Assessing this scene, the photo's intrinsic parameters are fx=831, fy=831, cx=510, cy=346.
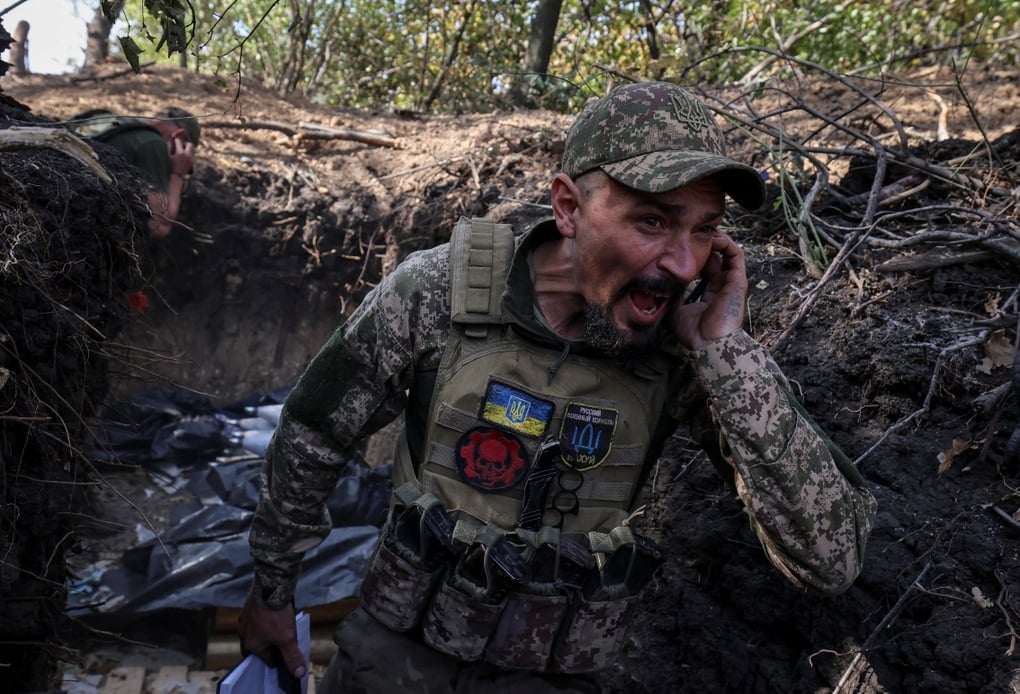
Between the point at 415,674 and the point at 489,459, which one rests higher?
the point at 489,459

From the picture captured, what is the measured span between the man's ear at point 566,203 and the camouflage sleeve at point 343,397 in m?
0.30

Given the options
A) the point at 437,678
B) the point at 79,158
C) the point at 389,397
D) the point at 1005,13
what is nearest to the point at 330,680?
the point at 437,678

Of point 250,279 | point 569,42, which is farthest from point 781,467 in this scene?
point 569,42

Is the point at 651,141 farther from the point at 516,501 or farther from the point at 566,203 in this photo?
the point at 516,501

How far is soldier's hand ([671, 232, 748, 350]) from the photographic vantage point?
1.85 meters

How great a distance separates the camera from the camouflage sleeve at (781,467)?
177 centimetres

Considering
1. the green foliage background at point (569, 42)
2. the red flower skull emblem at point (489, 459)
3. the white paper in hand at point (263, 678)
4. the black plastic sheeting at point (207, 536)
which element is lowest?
the black plastic sheeting at point (207, 536)

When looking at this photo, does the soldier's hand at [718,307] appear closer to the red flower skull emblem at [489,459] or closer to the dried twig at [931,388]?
the red flower skull emblem at [489,459]

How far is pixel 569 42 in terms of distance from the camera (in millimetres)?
8625

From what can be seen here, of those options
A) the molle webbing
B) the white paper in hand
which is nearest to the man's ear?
the molle webbing

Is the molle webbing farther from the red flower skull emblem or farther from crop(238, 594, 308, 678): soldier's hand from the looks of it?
crop(238, 594, 308, 678): soldier's hand

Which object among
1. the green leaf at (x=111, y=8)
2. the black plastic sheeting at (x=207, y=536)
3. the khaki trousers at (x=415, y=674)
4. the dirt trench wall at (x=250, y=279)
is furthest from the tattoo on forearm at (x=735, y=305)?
the dirt trench wall at (x=250, y=279)

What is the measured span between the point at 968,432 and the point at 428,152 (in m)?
4.14

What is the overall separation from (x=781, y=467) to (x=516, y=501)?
0.60m
